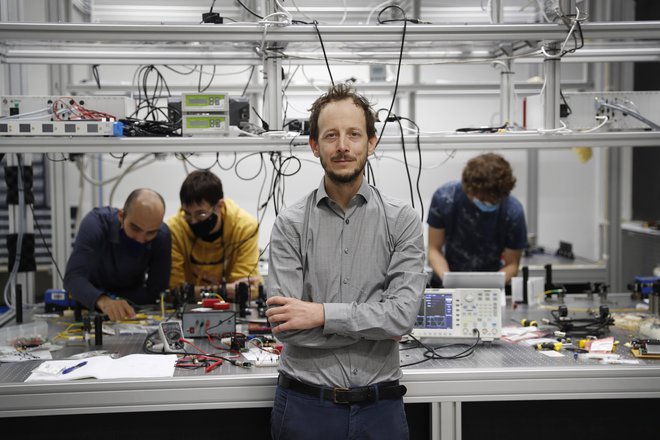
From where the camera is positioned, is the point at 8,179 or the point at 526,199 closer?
the point at 8,179

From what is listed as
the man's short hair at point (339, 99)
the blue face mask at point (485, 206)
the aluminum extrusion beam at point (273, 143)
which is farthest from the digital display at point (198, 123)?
the blue face mask at point (485, 206)

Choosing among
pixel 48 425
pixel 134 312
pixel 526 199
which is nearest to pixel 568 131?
pixel 134 312

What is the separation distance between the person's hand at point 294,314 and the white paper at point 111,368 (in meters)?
0.53

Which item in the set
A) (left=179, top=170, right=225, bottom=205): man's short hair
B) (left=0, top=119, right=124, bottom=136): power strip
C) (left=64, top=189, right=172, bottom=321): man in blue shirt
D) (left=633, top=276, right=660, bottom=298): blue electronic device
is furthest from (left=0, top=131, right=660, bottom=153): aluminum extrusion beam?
(left=633, top=276, right=660, bottom=298): blue electronic device

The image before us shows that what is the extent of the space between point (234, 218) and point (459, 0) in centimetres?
232

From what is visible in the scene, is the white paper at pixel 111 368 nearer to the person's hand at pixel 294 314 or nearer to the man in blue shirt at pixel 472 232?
the person's hand at pixel 294 314

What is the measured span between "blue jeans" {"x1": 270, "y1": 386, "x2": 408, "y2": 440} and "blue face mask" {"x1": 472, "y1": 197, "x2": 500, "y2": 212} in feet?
5.44

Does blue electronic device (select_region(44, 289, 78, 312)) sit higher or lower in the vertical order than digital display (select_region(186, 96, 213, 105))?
lower

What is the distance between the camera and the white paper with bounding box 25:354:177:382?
2156mm

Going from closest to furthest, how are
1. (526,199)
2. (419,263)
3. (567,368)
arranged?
(419,263), (567,368), (526,199)

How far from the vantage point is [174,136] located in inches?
102

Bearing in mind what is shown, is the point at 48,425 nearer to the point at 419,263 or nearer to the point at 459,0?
the point at 419,263

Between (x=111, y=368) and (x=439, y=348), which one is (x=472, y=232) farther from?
(x=111, y=368)

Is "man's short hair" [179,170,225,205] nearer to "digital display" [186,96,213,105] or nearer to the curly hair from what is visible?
"digital display" [186,96,213,105]
